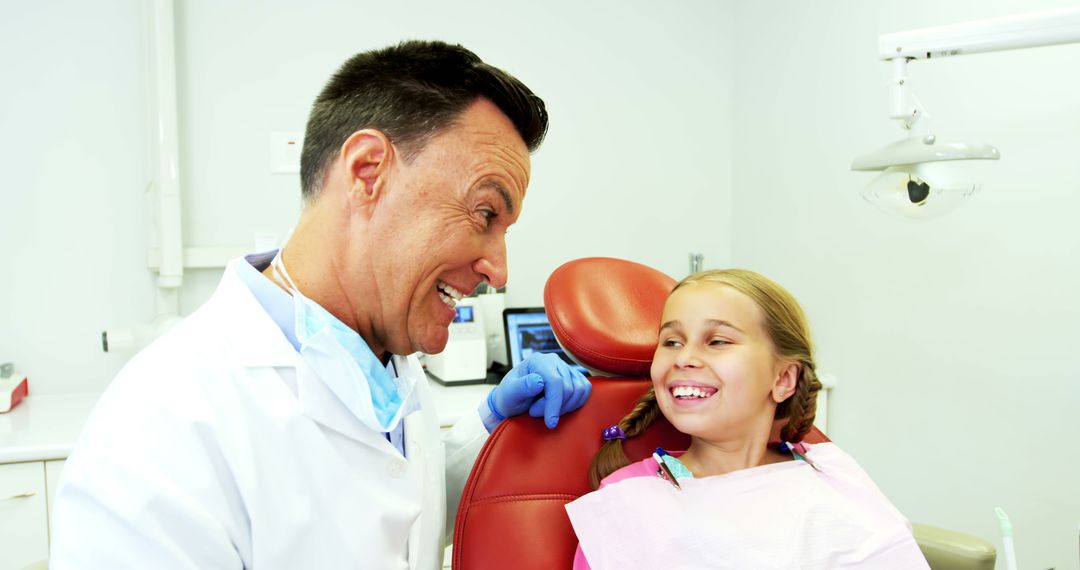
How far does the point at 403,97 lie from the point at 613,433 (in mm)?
642

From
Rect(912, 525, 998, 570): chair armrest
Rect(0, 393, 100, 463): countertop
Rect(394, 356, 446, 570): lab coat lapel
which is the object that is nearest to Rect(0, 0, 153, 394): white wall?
Rect(0, 393, 100, 463): countertop

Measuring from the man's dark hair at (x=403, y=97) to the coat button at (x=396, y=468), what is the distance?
38 cm

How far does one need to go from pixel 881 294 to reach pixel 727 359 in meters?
0.98

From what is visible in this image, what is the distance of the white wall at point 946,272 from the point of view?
1.57m

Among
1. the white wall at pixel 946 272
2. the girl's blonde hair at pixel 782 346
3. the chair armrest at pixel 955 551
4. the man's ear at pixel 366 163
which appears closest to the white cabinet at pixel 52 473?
the man's ear at pixel 366 163

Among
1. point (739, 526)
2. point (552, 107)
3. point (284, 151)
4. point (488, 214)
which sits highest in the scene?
point (552, 107)

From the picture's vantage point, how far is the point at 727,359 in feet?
4.08

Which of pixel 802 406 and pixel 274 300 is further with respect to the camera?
pixel 802 406

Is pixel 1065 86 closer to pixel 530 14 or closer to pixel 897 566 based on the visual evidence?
pixel 897 566

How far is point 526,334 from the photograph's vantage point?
2.30 m

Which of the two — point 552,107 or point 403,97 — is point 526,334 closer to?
point 552,107

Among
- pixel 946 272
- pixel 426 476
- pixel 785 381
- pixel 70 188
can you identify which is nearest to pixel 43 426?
pixel 70 188

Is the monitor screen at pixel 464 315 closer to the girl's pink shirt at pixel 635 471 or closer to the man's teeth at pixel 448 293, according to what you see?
the girl's pink shirt at pixel 635 471

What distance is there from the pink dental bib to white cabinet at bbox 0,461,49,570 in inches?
49.5
